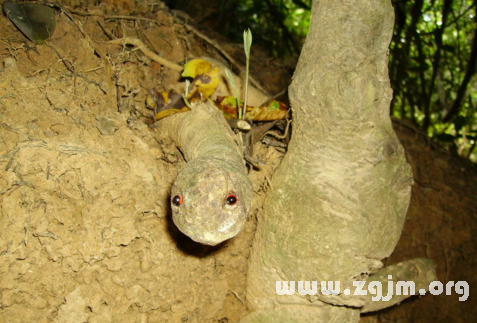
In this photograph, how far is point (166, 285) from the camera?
49.2 inches

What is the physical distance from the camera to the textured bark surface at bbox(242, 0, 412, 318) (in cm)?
108

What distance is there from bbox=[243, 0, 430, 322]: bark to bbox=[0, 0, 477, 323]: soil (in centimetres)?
20

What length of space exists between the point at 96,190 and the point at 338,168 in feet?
2.79

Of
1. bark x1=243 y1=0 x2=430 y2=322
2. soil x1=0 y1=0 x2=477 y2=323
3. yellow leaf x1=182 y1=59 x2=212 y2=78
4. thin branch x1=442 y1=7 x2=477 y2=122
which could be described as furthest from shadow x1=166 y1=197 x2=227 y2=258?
thin branch x1=442 y1=7 x2=477 y2=122

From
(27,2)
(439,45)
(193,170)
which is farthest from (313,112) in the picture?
(439,45)

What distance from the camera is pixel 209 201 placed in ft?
2.64

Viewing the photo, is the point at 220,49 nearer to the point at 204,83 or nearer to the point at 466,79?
the point at 204,83

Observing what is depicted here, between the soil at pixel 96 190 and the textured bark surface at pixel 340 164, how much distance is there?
0.64 ft

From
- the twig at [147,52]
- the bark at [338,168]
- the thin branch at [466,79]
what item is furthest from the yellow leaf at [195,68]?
the thin branch at [466,79]

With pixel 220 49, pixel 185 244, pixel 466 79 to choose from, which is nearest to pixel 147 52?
pixel 220 49

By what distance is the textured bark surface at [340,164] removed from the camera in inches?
42.4

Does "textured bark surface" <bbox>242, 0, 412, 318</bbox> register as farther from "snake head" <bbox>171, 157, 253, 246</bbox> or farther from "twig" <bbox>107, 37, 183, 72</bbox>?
"twig" <bbox>107, 37, 183, 72</bbox>

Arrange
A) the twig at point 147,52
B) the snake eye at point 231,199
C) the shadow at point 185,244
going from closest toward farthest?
the snake eye at point 231,199, the shadow at point 185,244, the twig at point 147,52

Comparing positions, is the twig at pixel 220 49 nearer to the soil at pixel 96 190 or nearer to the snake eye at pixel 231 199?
the soil at pixel 96 190
